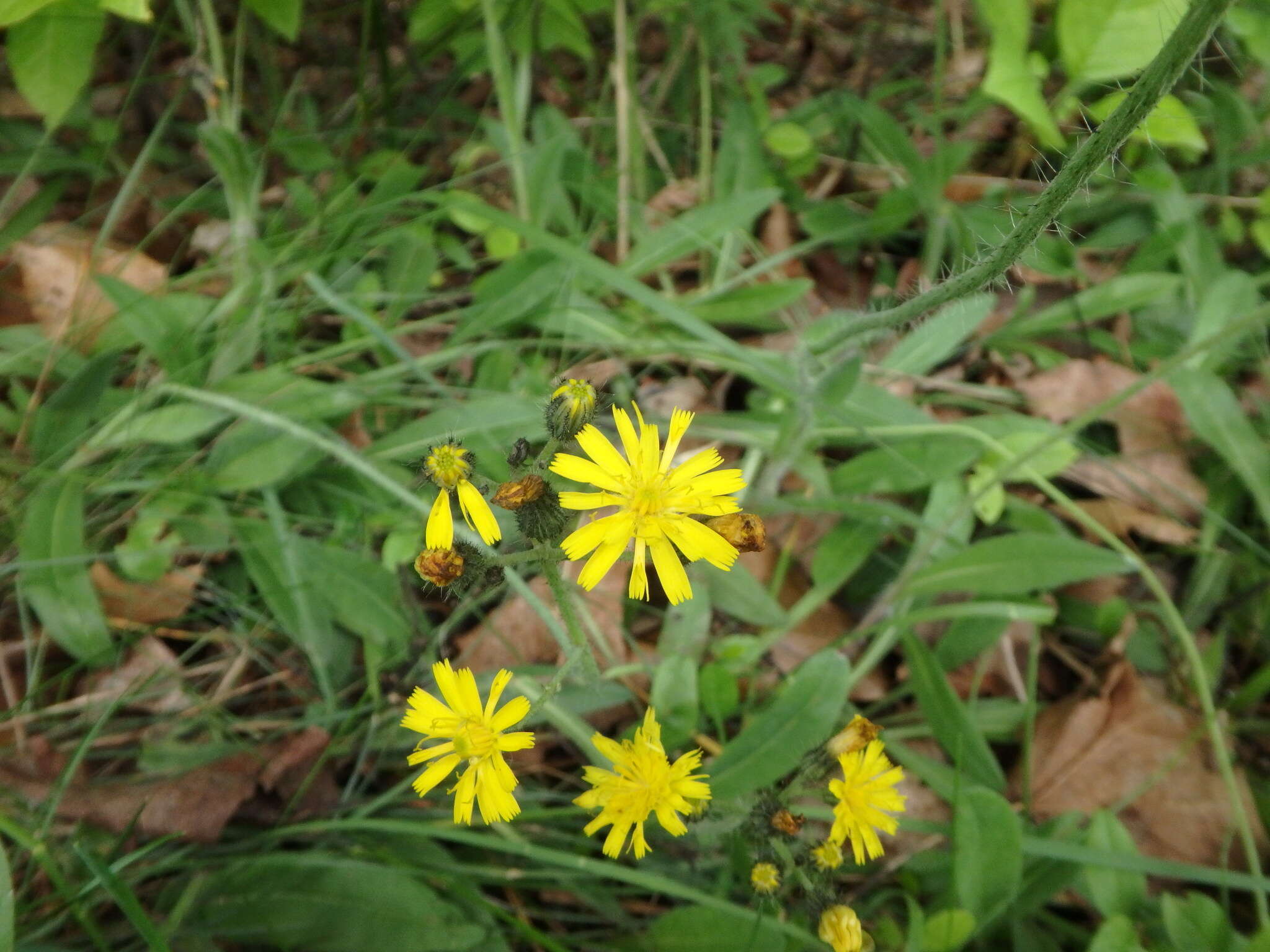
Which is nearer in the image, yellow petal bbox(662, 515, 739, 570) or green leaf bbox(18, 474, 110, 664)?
yellow petal bbox(662, 515, 739, 570)

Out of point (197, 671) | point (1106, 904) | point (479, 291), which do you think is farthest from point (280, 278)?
point (1106, 904)

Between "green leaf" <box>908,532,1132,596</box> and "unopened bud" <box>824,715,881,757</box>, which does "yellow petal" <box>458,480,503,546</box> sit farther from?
"green leaf" <box>908,532,1132,596</box>

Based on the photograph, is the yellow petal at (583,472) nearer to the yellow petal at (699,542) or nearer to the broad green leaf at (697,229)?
the yellow petal at (699,542)

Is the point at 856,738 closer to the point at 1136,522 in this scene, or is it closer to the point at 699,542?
the point at 699,542

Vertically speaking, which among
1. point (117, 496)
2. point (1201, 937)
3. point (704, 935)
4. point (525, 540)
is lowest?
point (1201, 937)

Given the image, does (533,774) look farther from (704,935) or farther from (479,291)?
(479,291)

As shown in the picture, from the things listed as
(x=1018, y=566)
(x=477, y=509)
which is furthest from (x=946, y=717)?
(x=477, y=509)

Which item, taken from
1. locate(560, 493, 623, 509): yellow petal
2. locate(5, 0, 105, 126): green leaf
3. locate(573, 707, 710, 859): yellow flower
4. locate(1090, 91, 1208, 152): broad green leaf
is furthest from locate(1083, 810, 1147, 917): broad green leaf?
locate(5, 0, 105, 126): green leaf
